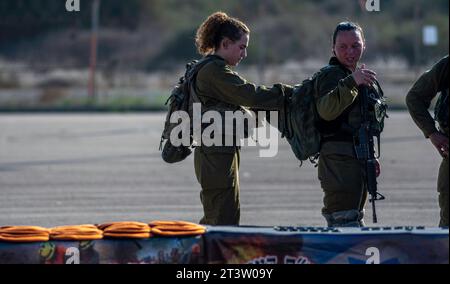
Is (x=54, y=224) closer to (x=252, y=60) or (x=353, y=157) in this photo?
(x=353, y=157)

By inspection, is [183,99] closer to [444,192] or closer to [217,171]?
[217,171]

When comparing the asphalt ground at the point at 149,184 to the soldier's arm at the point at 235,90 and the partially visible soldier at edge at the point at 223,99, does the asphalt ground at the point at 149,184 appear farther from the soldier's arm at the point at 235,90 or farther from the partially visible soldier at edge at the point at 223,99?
the soldier's arm at the point at 235,90

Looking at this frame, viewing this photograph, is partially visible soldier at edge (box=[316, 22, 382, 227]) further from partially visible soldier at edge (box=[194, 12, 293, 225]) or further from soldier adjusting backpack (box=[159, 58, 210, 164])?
soldier adjusting backpack (box=[159, 58, 210, 164])

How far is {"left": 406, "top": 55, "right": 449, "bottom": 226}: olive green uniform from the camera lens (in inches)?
308

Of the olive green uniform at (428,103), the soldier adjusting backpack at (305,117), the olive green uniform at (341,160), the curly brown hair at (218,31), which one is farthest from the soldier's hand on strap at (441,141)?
the curly brown hair at (218,31)

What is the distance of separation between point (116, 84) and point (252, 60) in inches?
307

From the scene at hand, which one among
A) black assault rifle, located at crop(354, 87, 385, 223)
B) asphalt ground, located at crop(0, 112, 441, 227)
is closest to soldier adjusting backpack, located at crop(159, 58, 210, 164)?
black assault rifle, located at crop(354, 87, 385, 223)

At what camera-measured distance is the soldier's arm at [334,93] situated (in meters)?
7.53

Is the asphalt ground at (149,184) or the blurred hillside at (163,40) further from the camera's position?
the blurred hillside at (163,40)

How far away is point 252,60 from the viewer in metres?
52.5

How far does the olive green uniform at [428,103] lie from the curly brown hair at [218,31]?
1279 millimetres

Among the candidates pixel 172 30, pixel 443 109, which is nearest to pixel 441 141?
pixel 443 109

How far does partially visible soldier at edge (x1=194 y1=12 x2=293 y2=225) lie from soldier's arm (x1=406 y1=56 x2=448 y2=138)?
87 cm

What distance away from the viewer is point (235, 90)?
25.6 ft
